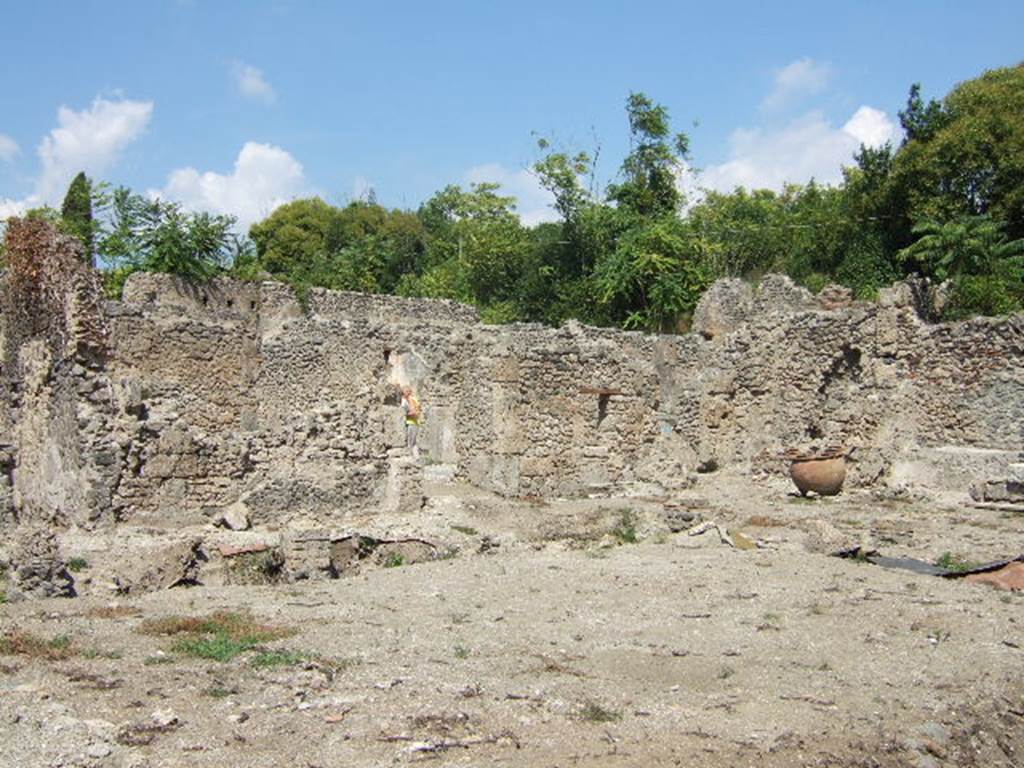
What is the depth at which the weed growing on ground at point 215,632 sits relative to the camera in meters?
7.18

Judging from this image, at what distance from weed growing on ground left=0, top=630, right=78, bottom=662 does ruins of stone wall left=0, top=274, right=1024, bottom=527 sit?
5465 millimetres

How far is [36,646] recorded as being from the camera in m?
7.05

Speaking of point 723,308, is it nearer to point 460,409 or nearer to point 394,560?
point 460,409

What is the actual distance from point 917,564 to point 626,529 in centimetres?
369

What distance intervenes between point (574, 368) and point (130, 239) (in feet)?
65.9

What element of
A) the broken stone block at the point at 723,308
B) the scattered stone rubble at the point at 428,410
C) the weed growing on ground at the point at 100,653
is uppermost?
the broken stone block at the point at 723,308

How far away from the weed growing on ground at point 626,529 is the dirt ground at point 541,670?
135 cm

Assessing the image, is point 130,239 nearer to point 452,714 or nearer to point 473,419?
point 473,419

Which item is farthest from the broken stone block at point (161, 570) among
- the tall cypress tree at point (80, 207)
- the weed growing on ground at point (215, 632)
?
the tall cypress tree at point (80, 207)

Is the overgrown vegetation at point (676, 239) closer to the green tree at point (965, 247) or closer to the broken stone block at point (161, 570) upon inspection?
→ the green tree at point (965, 247)

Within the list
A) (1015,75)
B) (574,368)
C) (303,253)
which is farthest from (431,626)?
(303,253)

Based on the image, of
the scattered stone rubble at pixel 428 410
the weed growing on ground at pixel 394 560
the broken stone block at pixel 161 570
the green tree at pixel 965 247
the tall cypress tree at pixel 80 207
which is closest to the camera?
the broken stone block at pixel 161 570

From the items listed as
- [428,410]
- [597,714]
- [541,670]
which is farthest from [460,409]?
[597,714]

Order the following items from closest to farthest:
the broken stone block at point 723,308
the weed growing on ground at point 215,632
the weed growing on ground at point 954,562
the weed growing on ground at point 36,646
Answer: the weed growing on ground at point 36,646
the weed growing on ground at point 215,632
the weed growing on ground at point 954,562
the broken stone block at point 723,308
